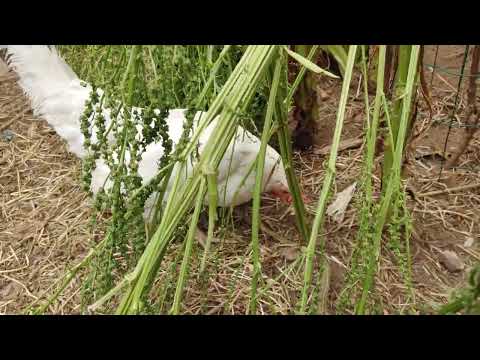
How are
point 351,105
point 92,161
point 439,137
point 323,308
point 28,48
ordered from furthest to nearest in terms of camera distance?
1. point 351,105
2. point 439,137
3. point 28,48
4. point 323,308
5. point 92,161

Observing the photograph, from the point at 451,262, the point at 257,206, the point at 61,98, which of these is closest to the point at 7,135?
the point at 61,98

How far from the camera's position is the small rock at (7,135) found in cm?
207

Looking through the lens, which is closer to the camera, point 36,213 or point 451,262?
point 451,262

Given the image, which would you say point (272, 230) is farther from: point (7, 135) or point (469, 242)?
point (7, 135)

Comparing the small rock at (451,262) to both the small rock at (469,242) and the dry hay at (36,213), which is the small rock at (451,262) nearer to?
the small rock at (469,242)

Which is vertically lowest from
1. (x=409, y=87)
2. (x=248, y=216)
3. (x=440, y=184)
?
(x=248, y=216)

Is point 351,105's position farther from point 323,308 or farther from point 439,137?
point 323,308

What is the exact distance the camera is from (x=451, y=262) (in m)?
1.43

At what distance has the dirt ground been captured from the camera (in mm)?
1372

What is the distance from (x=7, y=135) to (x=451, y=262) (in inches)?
66.4

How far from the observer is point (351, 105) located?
82.9 inches

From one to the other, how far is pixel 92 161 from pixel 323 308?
696 mm
